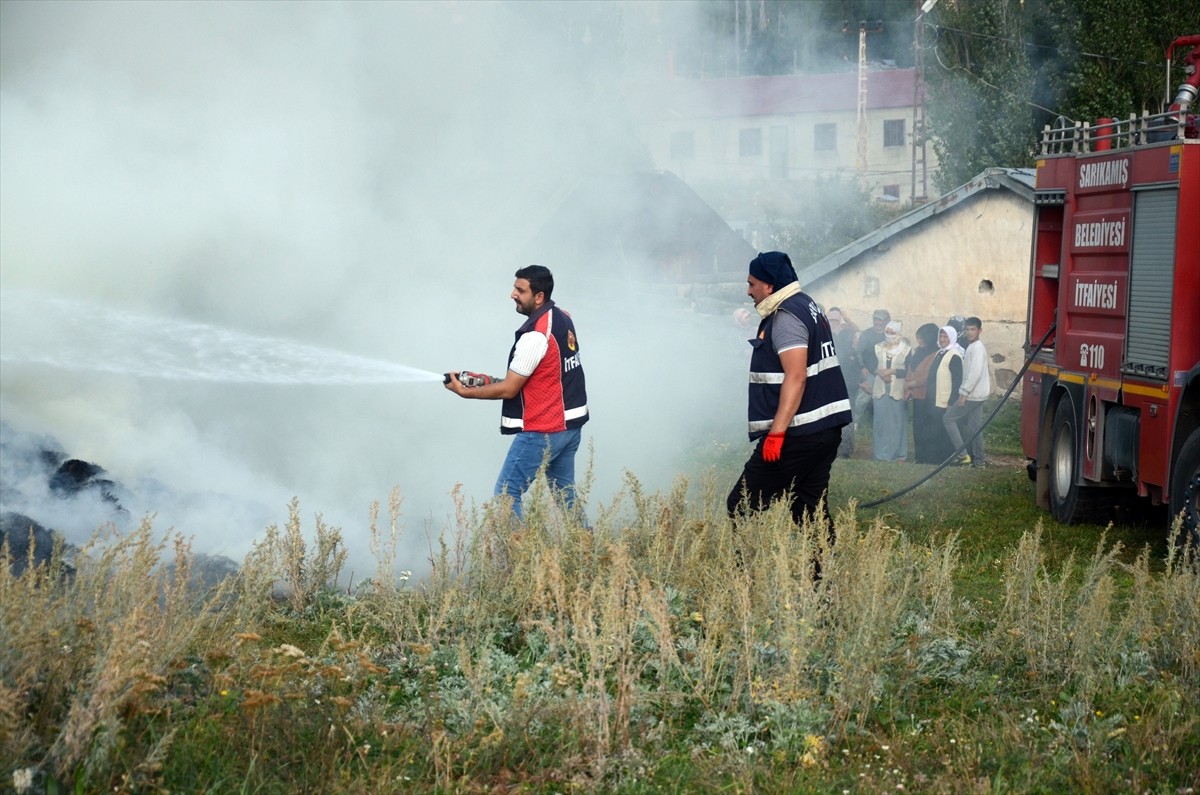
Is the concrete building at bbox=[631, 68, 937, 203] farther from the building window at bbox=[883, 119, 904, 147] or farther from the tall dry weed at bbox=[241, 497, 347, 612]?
the tall dry weed at bbox=[241, 497, 347, 612]

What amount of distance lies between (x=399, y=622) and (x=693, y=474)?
642 cm

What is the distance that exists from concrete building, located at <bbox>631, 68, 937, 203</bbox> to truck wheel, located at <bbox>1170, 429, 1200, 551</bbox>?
8.87 m

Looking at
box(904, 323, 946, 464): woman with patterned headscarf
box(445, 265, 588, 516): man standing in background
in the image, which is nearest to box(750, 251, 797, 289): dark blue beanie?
box(445, 265, 588, 516): man standing in background

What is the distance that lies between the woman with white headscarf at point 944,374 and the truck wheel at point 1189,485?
5.77 m

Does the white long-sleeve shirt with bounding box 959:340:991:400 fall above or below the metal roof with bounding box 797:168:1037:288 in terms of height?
below

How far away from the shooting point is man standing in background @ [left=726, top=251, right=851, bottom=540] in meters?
6.49

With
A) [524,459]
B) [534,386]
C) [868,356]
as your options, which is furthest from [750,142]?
[524,459]

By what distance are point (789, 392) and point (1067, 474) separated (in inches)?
173

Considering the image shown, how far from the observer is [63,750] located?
368 cm

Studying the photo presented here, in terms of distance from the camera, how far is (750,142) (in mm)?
27375

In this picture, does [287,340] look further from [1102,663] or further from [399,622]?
[1102,663]

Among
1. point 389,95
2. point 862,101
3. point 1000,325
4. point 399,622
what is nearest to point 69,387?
point 399,622

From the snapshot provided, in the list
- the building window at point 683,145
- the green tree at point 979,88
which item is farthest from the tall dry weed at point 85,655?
the green tree at point 979,88

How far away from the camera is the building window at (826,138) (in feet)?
136
